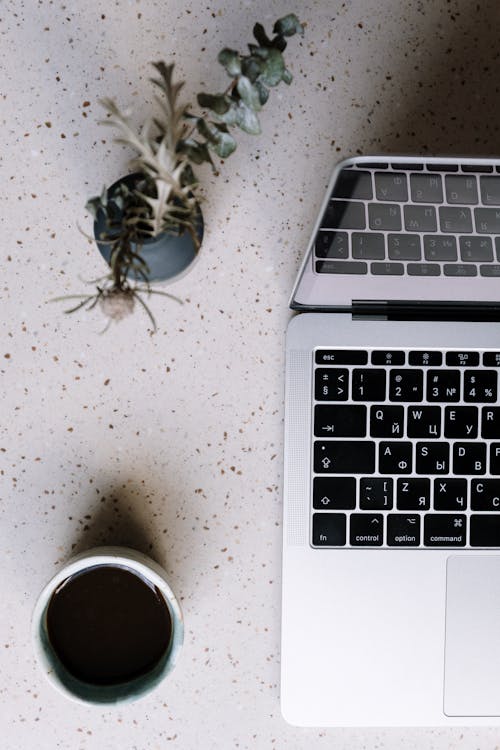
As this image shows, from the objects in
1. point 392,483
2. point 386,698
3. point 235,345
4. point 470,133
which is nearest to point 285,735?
point 386,698

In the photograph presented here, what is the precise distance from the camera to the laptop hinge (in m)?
0.62

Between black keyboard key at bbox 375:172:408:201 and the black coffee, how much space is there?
1.27 feet

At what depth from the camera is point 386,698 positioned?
2.10 feet

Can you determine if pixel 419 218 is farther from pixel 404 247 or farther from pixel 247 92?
pixel 247 92

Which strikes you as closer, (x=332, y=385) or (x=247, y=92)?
(x=247, y=92)

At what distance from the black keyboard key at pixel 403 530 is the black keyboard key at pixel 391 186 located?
0.90 ft

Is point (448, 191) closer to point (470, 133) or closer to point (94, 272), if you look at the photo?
point (470, 133)

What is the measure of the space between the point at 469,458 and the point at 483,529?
0.21 feet

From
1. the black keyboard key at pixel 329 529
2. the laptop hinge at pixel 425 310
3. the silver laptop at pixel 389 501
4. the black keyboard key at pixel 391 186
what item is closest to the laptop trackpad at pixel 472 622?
the silver laptop at pixel 389 501

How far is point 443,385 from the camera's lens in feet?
2.05

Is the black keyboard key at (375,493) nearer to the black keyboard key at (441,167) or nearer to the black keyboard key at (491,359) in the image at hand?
the black keyboard key at (491,359)

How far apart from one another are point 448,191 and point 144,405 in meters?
0.32

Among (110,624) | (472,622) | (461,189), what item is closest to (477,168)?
(461,189)

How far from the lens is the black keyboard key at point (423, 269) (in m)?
0.59
